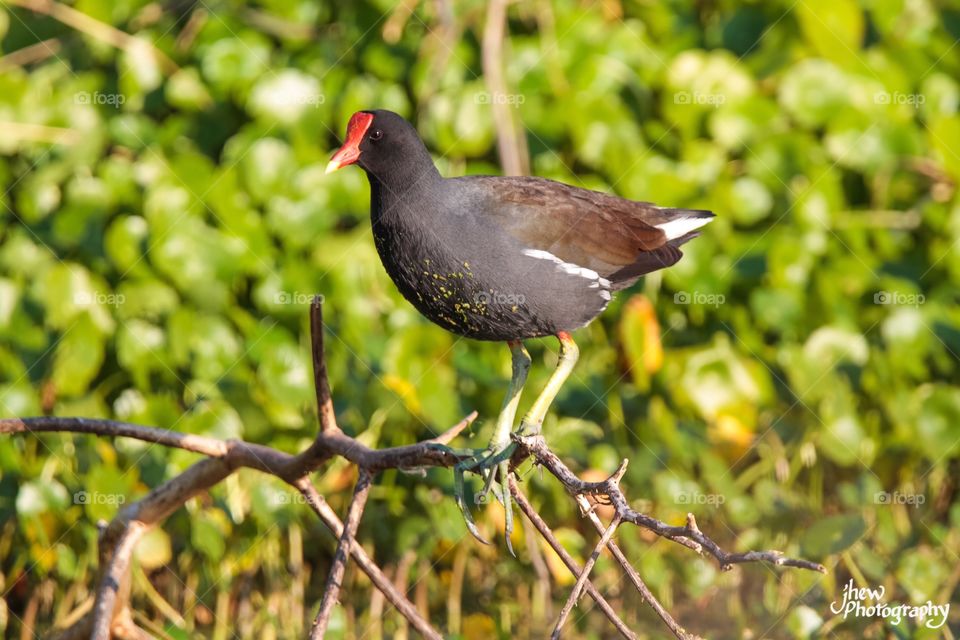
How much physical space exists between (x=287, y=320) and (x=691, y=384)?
1469mm

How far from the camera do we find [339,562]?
242cm

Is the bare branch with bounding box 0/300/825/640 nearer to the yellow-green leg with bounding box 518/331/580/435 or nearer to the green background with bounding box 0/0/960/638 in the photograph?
the yellow-green leg with bounding box 518/331/580/435

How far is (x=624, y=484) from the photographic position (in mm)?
4266

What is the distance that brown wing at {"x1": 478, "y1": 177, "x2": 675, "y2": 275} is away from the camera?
2.73 meters

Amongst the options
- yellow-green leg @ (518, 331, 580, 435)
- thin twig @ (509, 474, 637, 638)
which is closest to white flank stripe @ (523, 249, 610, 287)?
yellow-green leg @ (518, 331, 580, 435)

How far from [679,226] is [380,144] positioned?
2.66ft

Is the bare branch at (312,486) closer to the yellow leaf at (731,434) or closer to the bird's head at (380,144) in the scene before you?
the bird's head at (380,144)

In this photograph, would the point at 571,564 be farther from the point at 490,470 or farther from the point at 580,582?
the point at 490,470

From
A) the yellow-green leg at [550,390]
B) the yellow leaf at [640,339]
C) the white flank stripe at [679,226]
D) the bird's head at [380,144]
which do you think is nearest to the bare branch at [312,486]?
the yellow-green leg at [550,390]


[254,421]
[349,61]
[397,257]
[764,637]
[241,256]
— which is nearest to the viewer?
[397,257]

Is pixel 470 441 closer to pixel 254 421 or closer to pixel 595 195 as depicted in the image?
pixel 254 421

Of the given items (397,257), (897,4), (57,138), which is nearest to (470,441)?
(397,257)
